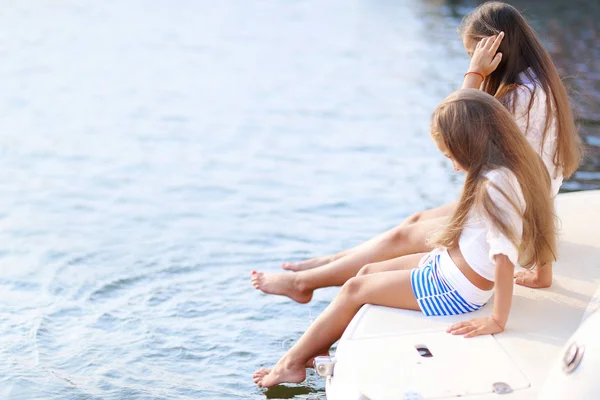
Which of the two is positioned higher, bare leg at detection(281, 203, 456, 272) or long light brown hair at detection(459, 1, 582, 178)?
long light brown hair at detection(459, 1, 582, 178)

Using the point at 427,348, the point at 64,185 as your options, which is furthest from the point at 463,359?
the point at 64,185

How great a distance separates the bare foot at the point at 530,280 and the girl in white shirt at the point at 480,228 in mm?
162

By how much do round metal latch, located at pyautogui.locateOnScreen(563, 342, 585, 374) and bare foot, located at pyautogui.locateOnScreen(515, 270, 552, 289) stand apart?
2.83ft

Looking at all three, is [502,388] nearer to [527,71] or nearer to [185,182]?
[527,71]

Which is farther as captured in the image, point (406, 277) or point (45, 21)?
point (45, 21)

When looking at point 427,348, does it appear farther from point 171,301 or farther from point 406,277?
point 171,301

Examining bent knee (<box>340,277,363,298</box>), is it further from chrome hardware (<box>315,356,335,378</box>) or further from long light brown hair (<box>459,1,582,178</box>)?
long light brown hair (<box>459,1,582,178</box>)

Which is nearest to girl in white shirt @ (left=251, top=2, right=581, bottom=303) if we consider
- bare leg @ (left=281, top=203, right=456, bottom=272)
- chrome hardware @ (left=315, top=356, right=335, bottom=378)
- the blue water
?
bare leg @ (left=281, top=203, right=456, bottom=272)

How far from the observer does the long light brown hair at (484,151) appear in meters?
2.91

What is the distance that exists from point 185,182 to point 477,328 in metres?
4.18

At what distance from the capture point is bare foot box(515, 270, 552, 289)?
127 inches

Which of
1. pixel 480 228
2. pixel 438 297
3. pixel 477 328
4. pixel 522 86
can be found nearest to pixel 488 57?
pixel 522 86

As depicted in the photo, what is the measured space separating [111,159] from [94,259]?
7.64 feet

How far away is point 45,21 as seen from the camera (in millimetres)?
14070
